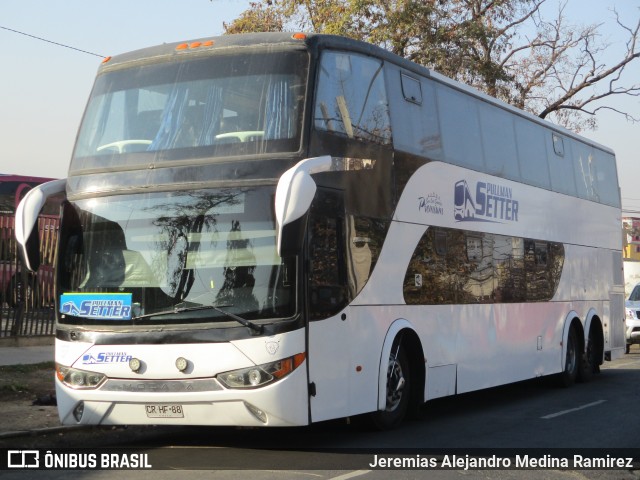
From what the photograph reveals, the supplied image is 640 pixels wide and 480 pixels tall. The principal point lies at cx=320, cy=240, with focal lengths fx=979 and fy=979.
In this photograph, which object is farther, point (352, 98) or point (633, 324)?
point (633, 324)

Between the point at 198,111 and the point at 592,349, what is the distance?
39.1 ft

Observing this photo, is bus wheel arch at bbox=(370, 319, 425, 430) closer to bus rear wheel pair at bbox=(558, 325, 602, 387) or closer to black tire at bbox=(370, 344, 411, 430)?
black tire at bbox=(370, 344, 411, 430)

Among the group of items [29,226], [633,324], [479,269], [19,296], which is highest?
[29,226]

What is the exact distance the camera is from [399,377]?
11367 millimetres

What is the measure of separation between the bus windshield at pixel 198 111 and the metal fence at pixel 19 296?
267 inches

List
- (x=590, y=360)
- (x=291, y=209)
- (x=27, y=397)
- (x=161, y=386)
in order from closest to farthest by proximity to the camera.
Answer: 1. (x=291, y=209)
2. (x=161, y=386)
3. (x=27, y=397)
4. (x=590, y=360)

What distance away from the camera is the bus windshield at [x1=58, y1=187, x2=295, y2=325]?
910cm

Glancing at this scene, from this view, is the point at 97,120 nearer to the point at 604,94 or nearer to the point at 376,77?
the point at 376,77

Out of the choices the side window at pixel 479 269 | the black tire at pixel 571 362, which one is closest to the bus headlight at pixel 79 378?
the side window at pixel 479 269

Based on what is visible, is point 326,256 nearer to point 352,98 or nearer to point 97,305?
point 352,98

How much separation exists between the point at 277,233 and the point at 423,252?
3.48 metres

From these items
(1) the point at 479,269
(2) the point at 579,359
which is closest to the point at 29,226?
(1) the point at 479,269

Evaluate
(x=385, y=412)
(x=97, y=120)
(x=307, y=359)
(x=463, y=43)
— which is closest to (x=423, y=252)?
(x=385, y=412)

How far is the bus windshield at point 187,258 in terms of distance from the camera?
29.9ft
